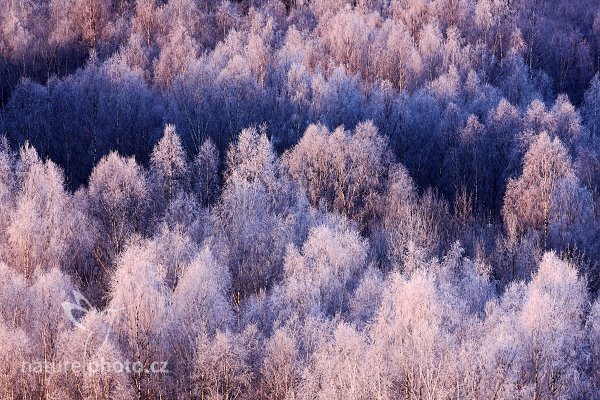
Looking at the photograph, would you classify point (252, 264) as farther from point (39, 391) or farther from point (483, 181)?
point (483, 181)

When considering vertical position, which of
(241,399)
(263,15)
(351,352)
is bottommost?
(241,399)

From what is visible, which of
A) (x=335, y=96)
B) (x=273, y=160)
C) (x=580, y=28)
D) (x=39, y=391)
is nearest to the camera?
(x=39, y=391)

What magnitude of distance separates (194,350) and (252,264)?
9.04 metres

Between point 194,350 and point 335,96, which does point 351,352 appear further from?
point 335,96

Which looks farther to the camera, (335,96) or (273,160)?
(335,96)

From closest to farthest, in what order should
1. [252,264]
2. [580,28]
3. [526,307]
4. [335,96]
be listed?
[526,307] → [252,264] → [335,96] → [580,28]

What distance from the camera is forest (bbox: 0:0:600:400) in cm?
2341

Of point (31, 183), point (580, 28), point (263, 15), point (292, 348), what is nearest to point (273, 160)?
point (31, 183)

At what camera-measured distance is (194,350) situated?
77.6ft

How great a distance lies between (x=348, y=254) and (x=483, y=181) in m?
13.3

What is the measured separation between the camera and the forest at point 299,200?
23406 mm

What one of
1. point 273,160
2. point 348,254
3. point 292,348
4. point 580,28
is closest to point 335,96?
point 273,160

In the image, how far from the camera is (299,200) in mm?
37344

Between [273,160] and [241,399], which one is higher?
[273,160]
